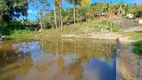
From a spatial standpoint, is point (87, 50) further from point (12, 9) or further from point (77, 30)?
point (12, 9)

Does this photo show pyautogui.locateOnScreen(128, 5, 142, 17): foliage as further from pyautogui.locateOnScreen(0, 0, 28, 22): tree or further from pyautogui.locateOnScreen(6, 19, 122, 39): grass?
pyautogui.locateOnScreen(0, 0, 28, 22): tree

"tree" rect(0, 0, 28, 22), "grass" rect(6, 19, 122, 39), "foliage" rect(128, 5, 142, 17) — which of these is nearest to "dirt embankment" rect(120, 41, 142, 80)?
"grass" rect(6, 19, 122, 39)

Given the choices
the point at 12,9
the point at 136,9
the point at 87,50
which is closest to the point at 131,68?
the point at 87,50

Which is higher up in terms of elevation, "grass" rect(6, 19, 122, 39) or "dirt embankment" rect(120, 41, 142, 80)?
"grass" rect(6, 19, 122, 39)

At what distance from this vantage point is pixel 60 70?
334 inches

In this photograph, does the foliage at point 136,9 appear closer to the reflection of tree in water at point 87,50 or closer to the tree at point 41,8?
the tree at point 41,8

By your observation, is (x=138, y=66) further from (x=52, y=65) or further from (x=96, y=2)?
(x=96, y=2)

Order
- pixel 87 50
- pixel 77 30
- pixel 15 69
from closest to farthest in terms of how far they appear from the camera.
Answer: pixel 15 69 → pixel 87 50 → pixel 77 30

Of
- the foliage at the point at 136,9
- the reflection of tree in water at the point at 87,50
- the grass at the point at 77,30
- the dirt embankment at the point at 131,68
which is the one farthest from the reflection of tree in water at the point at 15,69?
the foliage at the point at 136,9

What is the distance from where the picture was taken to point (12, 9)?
28031mm

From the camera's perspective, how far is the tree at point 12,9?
24.8m

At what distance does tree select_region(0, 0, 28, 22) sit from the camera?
24795 mm

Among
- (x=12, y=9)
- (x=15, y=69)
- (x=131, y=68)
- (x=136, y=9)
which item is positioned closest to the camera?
(x=131, y=68)

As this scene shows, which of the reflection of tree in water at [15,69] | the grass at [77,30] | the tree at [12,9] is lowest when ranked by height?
the reflection of tree in water at [15,69]
